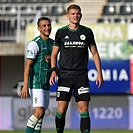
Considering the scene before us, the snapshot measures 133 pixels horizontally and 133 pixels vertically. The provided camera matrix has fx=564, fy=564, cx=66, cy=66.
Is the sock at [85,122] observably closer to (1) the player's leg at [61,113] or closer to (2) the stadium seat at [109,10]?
(1) the player's leg at [61,113]

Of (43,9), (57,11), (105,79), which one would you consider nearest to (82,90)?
(105,79)

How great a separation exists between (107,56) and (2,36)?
12.5ft

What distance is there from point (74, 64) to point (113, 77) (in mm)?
9380

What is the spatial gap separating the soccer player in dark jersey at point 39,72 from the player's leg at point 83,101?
0.63 metres

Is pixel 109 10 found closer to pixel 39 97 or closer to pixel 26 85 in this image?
pixel 39 97

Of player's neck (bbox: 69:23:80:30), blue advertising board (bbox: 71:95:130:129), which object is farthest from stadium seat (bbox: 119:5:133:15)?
player's neck (bbox: 69:23:80:30)

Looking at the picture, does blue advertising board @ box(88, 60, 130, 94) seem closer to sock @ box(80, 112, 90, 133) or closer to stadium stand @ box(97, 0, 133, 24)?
stadium stand @ box(97, 0, 133, 24)

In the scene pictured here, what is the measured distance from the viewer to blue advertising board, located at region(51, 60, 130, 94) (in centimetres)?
1684

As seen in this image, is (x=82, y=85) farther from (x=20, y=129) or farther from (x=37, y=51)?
(x=20, y=129)

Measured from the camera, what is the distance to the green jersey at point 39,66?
8.19 m

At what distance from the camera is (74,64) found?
777cm

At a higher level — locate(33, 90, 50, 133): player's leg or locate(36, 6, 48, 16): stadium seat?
locate(36, 6, 48, 16): stadium seat

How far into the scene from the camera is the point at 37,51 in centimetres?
817

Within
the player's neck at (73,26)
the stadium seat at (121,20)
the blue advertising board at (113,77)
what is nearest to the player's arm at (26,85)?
the player's neck at (73,26)
